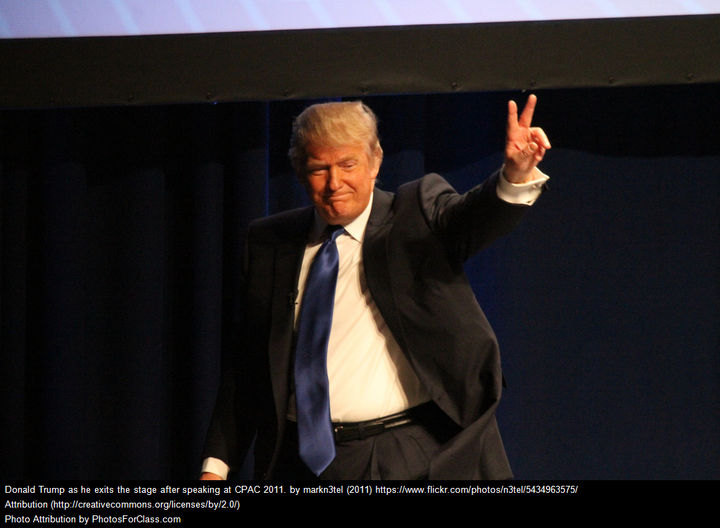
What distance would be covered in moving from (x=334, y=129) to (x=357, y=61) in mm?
783

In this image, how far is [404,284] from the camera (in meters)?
1.68

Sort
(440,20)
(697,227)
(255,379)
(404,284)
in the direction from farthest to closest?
(697,227) → (440,20) → (255,379) → (404,284)

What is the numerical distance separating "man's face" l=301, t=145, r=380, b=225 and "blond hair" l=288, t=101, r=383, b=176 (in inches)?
0.6

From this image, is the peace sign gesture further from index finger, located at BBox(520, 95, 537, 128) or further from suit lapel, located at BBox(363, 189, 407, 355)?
suit lapel, located at BBox(363, 189, 407, 355)

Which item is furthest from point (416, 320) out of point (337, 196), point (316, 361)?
point (337, 196)

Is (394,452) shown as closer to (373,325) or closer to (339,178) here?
(373,325)

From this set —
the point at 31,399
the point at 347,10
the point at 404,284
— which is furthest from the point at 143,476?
the point at 347,10

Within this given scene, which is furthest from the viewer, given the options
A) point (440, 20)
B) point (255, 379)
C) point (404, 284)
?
point (440, 20)

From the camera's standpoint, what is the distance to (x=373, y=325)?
1.71 m

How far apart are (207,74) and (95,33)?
0.42 m

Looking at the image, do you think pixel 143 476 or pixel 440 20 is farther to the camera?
pixel 143 476

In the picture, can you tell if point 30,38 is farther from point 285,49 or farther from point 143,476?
point 143,476

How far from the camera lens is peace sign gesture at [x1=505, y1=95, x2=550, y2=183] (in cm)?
152

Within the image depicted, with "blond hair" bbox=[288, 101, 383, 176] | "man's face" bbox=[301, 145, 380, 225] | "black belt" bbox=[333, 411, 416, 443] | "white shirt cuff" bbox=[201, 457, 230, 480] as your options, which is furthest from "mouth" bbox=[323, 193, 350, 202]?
"white shirt cuff" bbox=[201, 457, 230, 480]
